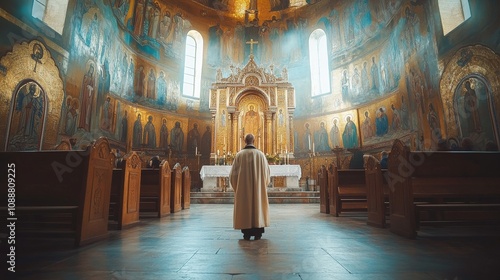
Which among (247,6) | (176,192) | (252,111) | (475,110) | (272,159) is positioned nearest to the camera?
(475,110)

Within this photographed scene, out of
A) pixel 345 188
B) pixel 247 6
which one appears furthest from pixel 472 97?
pixel 247 6

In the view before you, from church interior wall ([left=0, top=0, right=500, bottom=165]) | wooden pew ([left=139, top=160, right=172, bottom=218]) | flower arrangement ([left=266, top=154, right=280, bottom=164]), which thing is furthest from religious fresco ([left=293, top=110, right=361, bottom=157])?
wooden pew ([left=139, top=160, right=172, bottom=218])

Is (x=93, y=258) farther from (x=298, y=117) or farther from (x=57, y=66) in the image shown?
(x=298, y=117)

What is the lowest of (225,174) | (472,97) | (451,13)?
(225,174)

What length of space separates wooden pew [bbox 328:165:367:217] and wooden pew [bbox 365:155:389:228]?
1.26 metres

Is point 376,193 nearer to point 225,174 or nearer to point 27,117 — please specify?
point 225,174

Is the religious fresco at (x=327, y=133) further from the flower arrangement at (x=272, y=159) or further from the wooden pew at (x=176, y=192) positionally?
the wooden pew at (x=176, y=192)

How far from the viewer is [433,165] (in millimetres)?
4477

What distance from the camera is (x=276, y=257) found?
9.40 feet

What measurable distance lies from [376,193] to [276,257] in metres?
3.19

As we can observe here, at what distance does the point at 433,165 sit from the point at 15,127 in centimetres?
972

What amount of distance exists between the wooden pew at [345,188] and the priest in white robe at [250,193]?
320cm

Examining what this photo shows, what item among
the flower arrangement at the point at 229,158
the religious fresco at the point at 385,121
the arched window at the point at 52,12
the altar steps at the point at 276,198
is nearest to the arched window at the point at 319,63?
the religious fresco at the point at 385,121

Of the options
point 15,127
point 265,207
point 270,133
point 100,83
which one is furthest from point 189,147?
point 265,207
